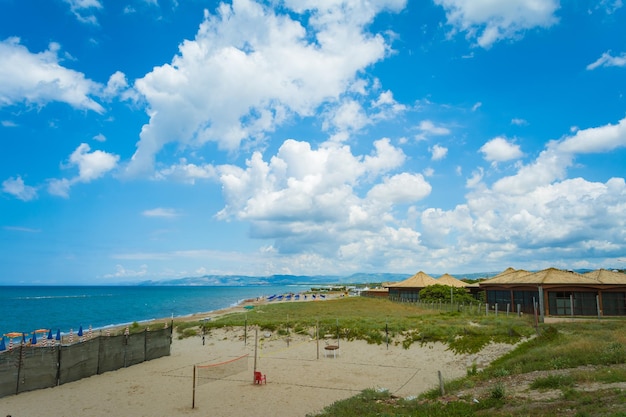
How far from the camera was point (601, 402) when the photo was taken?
11.0 m

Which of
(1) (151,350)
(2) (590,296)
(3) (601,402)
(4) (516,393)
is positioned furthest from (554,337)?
(1) (151,350)

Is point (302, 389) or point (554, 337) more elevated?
point (554, 337)

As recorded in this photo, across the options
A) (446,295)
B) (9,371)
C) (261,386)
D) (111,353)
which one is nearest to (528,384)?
(261,386)

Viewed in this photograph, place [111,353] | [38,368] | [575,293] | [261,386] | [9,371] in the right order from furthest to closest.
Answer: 1. [575,293]
2. [111,353]
3. [261,386]
4. [38,368]
5. [9,371]

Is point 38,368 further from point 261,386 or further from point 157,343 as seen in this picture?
point 261,386

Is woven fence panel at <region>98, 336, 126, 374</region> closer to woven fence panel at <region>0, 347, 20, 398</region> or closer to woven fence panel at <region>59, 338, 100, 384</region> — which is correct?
woven fence panel at <region>59, 338, 100, 384</region>

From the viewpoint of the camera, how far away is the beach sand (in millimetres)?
16672

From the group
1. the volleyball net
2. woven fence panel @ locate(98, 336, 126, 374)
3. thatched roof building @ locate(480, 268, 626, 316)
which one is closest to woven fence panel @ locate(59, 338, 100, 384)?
woven fence panel @ locate(98, 336, 126, 374)

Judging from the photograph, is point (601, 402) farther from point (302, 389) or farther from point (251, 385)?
point (251, 385)

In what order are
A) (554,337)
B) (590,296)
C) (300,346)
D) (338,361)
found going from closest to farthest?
(554,337) < (338,361) < (300,346) < (590,296)

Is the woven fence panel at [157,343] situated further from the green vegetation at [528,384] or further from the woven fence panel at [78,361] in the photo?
the green vegetation at [528,384]

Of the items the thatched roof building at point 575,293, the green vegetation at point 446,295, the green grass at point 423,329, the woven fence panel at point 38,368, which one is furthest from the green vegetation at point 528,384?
the green vegetation at point 446,295

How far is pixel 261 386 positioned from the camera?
65.8 feet

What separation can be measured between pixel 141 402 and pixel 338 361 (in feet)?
38.3
